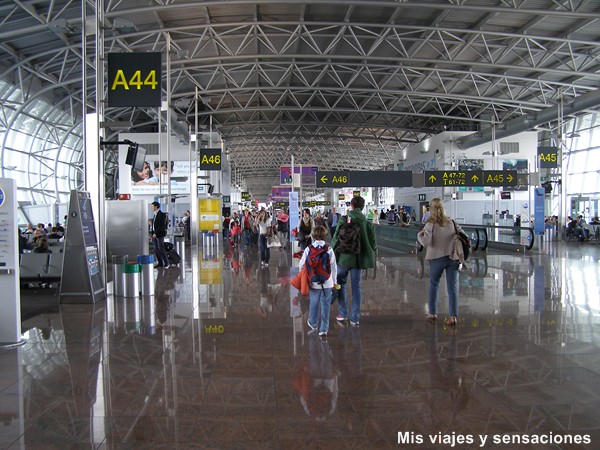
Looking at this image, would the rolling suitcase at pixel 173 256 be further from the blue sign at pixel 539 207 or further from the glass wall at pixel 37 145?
the glass wall at pixel 37 145

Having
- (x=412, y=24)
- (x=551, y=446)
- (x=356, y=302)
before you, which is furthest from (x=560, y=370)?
(x=412, y=24)

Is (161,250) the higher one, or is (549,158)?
(549,158)

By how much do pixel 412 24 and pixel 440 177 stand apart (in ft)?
24.1

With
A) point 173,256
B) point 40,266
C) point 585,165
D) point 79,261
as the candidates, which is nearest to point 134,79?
point 79,261

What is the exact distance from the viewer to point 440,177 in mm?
25750

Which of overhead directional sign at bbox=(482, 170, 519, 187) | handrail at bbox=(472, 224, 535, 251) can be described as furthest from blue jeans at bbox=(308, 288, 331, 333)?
overhead directional sign at bbox=(482, 170, 519, 187)

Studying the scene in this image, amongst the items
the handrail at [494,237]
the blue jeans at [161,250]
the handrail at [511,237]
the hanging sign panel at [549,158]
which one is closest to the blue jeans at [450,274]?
the blue jeans at [161,250]

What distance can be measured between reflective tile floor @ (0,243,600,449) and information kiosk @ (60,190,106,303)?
0.38 meters

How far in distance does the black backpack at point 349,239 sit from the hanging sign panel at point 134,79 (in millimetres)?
5025

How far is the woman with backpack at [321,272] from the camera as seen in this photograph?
21.0 feet

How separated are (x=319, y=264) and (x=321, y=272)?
0.10 m

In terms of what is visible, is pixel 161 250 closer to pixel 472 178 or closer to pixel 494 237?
pixel 494 237

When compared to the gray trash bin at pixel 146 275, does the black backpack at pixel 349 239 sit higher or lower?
higher

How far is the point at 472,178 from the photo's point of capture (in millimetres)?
25516
